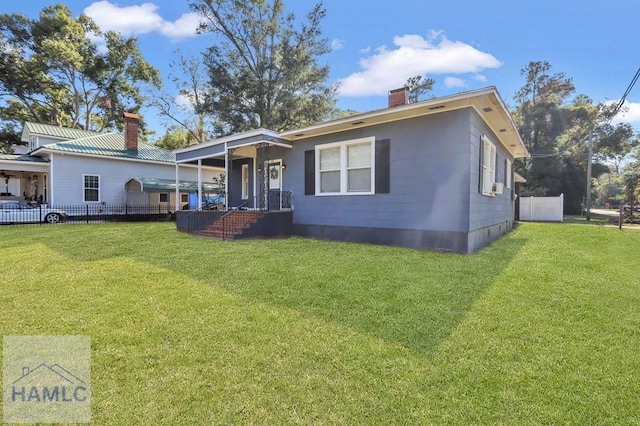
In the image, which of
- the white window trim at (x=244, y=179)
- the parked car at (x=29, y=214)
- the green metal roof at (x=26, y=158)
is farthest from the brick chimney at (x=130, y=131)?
the white window trim at (x=244, y=179)

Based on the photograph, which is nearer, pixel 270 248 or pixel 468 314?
pixel 468 314

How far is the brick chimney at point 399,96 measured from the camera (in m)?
9.74

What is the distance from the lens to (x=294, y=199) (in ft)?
33.3

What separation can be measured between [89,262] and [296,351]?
5057 millimetres

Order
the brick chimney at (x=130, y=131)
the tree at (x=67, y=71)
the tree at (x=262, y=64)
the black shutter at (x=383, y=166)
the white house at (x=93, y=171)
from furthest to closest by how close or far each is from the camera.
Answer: the tree at (x=67, y=71) → the tree at (x=262, y=64) → the brick chimney at (x=130, y=131) → the white house at (x=93, y=171) → the black shutter at (x=383, y=166)

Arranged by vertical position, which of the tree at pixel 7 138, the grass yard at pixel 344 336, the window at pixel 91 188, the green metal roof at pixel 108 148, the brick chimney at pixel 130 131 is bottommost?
the grass yard at pixel 344 336

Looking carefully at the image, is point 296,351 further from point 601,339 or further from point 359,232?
point 359,232

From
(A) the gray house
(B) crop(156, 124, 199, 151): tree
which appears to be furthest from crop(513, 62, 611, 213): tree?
(B) crop(156, 124, 199, 151): tree

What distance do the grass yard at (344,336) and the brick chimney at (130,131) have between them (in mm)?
14599

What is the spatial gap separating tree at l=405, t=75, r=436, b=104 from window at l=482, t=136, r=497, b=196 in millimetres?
19332

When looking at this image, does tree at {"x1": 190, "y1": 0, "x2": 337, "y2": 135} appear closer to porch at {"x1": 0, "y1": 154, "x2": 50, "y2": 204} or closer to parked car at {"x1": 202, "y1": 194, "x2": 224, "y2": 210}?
parked car at {"x1": 202, "y1": 194, "x2": 224, "y2": 210}

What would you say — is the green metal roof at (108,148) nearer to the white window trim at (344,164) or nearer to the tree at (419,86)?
the white window trim at (344,164)

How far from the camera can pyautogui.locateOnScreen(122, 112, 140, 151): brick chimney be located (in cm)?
1853

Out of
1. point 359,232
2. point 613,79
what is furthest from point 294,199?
point 613,79
